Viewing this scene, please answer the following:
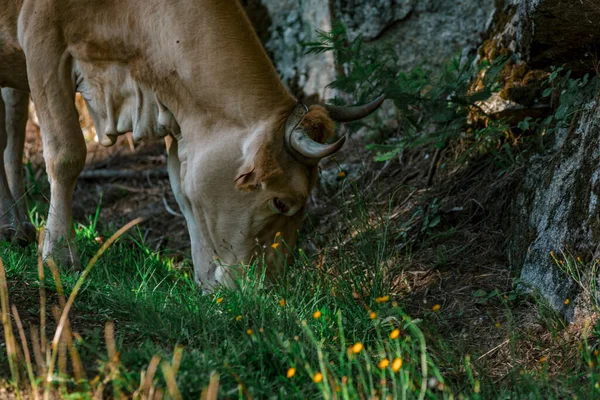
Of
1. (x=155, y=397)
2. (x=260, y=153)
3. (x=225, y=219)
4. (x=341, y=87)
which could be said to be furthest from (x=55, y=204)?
(x=155, y=397)

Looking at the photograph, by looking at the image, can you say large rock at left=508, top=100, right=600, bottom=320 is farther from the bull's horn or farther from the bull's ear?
the bull's ear

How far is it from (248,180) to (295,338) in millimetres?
1576

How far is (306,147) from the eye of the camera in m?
4.87

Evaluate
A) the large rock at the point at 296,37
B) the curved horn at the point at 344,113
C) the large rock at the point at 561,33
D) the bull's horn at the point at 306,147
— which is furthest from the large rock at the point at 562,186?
the large rock at the point at 296,37

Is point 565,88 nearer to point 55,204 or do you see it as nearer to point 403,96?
point 403,96

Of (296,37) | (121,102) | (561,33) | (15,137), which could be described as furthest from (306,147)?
(296,37)

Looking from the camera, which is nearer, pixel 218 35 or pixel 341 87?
pixel 218 35

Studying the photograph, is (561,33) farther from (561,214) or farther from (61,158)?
(61,158)

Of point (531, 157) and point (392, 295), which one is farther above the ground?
point (531, 157)

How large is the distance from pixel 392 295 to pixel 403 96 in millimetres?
1484

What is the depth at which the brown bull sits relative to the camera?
5.09 m

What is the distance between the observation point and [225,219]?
5.25 meters

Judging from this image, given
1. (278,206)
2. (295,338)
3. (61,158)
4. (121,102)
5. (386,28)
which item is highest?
(121,102)

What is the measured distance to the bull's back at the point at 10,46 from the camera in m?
5.69
